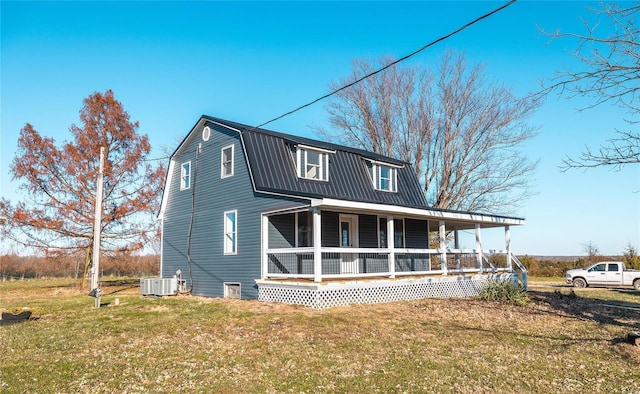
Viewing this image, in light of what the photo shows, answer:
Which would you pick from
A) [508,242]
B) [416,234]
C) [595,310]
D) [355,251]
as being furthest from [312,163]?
[595,310]

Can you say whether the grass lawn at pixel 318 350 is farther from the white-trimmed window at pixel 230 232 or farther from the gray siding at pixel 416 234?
the gray siding at pixel 416 234

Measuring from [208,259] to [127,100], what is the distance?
1352 centimetres

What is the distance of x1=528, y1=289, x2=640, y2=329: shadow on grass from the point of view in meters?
12.7

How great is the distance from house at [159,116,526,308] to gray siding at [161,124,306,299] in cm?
4

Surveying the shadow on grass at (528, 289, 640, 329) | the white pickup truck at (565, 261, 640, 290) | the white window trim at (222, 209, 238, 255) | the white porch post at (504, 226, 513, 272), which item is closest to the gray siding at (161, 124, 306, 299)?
the white window trim at (222, 209, 238, 255)

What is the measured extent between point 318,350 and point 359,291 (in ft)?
17.7

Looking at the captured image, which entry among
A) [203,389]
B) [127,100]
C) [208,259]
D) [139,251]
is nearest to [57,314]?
[208,259]

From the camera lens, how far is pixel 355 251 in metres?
14.2

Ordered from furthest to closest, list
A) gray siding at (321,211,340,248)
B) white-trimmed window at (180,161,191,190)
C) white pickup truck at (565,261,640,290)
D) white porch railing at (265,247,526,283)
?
white pickup truck at (565,261,640,290) → white-trimmed window at (180,161,191,190) → gray siding at (321,211,340,248) → white porch railing at (265,247,526,283)

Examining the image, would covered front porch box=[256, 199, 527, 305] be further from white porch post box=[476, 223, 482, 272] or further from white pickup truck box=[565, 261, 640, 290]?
white pickup truck box=[565, 261, 640, 290]

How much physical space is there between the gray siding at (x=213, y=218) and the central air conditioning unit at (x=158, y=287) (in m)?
1.07

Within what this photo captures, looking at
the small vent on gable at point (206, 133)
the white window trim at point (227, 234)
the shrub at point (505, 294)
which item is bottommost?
the shrub at point (505, 294)

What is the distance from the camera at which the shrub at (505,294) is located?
1509 cm

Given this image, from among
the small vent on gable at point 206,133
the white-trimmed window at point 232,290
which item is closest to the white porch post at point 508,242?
the white-trimmed window at point 232,290
